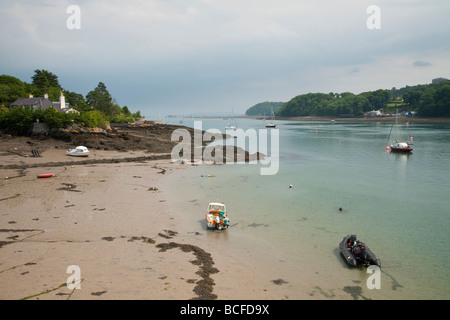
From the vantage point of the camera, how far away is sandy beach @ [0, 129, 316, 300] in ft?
43.0

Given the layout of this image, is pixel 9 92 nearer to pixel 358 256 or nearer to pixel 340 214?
pixel 340 214

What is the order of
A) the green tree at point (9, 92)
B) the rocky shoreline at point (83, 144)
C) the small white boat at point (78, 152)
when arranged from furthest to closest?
1. the green tree at point (9, 92)
2. the small white boat at point (78, 152)
3. the rocky shoreline at point (83, 144)

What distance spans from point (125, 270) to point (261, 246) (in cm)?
890

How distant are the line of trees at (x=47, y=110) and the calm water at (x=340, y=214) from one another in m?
36.7

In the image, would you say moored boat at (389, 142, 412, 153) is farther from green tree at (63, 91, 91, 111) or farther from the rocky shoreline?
green tree at (63, 91, 91, 111)

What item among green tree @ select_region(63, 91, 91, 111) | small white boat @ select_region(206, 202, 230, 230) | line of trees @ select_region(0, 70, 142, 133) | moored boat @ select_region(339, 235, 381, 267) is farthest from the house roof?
moored boat @ select_region(339, 235, 381, 267)

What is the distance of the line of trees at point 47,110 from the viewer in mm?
61250

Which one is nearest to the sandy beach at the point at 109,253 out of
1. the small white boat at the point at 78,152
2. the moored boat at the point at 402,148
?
the small white boat at the point at 78,152

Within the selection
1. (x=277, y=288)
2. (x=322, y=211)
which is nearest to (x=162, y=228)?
(x=277, y=288)

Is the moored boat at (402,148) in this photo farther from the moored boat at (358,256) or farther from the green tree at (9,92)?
the green tree at (9,92)

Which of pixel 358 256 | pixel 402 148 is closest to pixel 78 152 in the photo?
pixel 358 256

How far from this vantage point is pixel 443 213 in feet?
88.1

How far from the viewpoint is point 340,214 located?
2606 centimetres

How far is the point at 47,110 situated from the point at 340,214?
6328 centimetres
